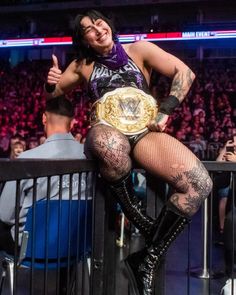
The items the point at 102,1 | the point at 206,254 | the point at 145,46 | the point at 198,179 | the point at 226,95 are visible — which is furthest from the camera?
the point at 102,1

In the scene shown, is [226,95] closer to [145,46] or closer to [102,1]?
[102,1]

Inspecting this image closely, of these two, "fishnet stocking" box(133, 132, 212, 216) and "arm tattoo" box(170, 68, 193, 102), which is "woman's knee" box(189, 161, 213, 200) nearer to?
"fishnet stocking" box(133, 132, 212, 216)

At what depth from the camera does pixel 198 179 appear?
1.59 meters

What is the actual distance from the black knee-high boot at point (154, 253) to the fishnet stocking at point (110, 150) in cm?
22

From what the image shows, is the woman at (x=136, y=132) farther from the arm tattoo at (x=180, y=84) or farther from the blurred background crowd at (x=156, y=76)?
the blurred background crowd at (x=156, y=76)

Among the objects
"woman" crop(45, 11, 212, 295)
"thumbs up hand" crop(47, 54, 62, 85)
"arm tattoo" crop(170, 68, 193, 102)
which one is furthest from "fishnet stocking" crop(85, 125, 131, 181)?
"thumbs up hand" crop(47, 54, 62, 85)

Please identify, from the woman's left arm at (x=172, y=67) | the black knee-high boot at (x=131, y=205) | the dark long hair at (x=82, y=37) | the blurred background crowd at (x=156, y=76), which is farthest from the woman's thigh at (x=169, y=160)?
the blurred background crowd at (x=156, y=76)

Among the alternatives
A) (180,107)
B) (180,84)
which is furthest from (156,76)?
(180,84)

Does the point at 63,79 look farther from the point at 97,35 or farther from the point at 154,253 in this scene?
the point at 154,253

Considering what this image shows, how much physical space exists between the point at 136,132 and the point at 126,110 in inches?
3.7

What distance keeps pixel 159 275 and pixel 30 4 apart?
12.0 metres

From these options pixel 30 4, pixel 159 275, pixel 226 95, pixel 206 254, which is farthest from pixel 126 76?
pixel 30 4

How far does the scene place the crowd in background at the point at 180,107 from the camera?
9.15m

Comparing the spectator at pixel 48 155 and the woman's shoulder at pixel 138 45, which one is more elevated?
the woman's shoulder at pixel 138 45
